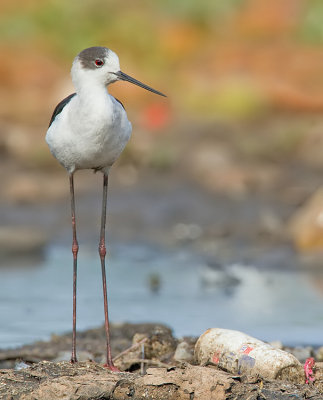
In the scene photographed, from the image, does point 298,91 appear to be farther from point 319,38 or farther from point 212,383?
point 212,383

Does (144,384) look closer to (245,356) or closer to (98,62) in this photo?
(245,356)

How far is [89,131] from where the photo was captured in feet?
16.7

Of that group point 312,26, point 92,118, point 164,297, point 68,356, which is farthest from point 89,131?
point 312,26

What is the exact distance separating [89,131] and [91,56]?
16.4 inches

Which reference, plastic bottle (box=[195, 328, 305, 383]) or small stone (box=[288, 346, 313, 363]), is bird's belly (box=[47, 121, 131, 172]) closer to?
plastic bottle (box=[195, 328, 305, 383])

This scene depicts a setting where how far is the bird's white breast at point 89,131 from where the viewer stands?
5.09 meters

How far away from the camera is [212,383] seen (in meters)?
4.34

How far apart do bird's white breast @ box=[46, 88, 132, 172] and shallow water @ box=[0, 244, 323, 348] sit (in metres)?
1.64

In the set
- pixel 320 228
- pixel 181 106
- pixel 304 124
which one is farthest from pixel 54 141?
pixel 181 106

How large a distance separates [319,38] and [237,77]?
2.60 m

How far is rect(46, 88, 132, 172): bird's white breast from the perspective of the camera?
509 centimetres

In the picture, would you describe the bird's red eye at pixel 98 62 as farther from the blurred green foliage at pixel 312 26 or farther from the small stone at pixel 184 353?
the blurred green foliage at pixel 312 26

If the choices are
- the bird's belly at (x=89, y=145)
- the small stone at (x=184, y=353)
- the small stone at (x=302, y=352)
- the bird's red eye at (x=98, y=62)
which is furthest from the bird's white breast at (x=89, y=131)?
the small stone at (x=302, y=352)

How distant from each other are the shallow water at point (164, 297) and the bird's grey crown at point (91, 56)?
2.09 m
